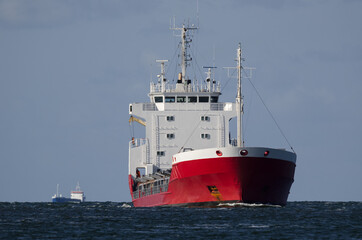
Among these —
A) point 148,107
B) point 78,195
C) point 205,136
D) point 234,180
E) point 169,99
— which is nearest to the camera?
point 234,180

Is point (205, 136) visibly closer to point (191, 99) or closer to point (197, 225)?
point (191, 99)

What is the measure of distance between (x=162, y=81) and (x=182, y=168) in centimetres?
1561

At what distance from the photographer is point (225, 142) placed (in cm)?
6134

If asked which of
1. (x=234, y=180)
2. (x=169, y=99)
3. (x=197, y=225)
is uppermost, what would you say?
(x=169, y=99)

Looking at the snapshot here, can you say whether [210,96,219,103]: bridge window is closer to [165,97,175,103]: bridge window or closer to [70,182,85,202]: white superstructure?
[165,97,175,103]: bridge window

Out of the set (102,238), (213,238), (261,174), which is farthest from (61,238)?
(261,174)

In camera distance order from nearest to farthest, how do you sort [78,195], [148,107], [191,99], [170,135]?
1. [170,135]
2. [191,99]
3. [148,107]
4. [78,195]

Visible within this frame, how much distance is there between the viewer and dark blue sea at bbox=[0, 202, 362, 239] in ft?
116

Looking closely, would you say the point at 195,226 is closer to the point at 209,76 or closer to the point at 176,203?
the point at 176,203

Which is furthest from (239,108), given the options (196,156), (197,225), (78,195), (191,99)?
(78,195)

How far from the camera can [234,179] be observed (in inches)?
1890

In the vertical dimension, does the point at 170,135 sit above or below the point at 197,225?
above

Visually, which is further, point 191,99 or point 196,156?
point 191,99

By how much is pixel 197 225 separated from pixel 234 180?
9257mm
